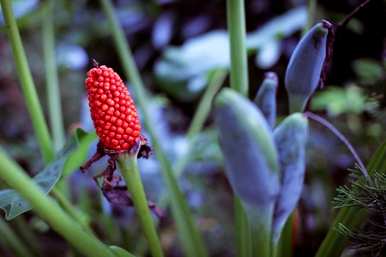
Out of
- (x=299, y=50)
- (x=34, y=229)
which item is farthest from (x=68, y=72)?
(x=299, y=50)

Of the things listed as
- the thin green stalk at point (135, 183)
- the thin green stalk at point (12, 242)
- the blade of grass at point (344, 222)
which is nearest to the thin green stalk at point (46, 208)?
the thin green stalk at point (135, 183)

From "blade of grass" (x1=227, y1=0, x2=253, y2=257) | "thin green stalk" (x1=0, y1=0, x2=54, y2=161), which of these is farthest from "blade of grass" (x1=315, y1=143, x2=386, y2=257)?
"thin green stalk" (x1=0, y1=0, x2=54, y2=161)

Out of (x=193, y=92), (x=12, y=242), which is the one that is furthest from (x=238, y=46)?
(x=193, y=92)

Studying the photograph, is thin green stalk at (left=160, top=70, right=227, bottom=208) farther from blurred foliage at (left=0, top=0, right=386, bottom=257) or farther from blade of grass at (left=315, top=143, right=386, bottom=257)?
blade of grass at (left=315, top=143, right=386, bottom=257)

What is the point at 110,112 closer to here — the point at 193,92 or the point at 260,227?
the point at 260,227

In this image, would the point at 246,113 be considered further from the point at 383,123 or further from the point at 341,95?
the point at 341,95

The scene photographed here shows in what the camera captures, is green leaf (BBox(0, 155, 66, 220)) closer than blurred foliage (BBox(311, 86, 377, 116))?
Yes
